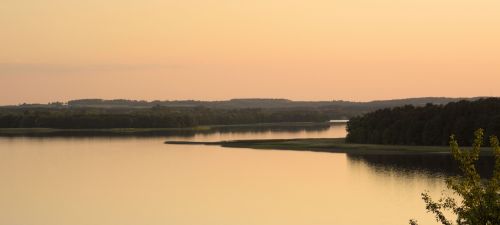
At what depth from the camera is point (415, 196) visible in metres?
56.0

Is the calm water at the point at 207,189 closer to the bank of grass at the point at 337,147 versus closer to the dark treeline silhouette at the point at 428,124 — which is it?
the bank of grass at the point at 337,147

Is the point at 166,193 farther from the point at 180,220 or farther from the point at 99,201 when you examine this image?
the point at 180,220

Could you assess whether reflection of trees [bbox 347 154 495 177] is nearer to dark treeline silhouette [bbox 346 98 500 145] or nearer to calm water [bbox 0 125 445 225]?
calm water [bbox 0 125 445 225]

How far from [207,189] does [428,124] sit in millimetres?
47864

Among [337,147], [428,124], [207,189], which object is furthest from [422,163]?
[207,189]

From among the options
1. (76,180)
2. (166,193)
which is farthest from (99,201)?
(76,180)

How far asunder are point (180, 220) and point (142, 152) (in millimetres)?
56264

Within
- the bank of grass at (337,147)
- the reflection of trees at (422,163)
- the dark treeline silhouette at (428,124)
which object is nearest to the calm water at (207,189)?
the reflection of trees at (422,163)

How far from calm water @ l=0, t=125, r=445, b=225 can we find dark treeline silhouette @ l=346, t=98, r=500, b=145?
11637 mm

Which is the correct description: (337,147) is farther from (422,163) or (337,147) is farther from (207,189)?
(207,189)

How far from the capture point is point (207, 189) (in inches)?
2437

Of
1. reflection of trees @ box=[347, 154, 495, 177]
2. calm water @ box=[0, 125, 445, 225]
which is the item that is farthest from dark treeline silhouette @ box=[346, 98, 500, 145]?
calm water @ box=[0, 125, 445, 225]

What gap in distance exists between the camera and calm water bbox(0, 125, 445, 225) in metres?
48.4

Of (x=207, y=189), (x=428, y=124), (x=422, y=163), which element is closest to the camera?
(x=207, y=189)
